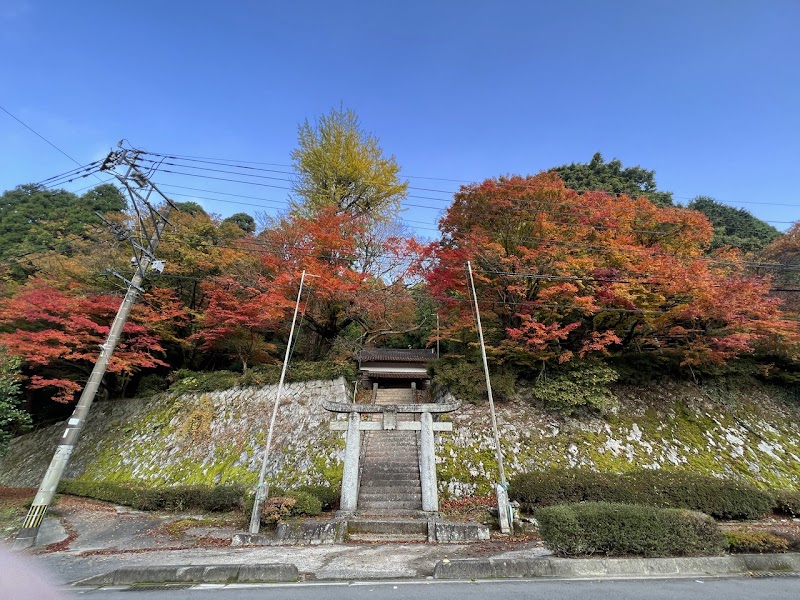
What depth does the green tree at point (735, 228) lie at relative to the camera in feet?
80.7

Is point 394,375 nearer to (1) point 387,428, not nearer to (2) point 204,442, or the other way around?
(1) point 387,428

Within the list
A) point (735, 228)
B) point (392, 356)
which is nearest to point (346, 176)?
point (392, 356)

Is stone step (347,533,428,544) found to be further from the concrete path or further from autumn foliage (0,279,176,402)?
autumn foliage (0,279,176,402)

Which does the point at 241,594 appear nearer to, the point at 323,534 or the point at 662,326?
the point at 323,534

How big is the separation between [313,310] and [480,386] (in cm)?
935

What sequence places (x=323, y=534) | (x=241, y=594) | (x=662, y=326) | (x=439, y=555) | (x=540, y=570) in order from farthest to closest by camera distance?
(x=662, y=326)
(x=323, y=534)
(x=439, y=555)
(x=540, y=570)
(x=241, y=594)

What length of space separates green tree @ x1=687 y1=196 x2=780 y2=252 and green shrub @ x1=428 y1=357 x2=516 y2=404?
782 inches

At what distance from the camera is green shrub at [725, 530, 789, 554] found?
6676mm

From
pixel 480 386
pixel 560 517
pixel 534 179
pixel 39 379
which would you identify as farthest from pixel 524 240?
pixel 39 379

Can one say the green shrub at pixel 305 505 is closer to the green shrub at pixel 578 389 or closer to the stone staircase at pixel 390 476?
the stone staircase at pixel 390 476

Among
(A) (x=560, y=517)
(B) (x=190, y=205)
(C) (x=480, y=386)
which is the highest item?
(B) (x=190, y=205)

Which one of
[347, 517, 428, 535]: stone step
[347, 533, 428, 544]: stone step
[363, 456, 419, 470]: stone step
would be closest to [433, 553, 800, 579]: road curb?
[347, 533, 428, 544]: stone step

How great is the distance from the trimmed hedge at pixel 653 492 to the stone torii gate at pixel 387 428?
244cm

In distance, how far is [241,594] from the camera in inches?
226
